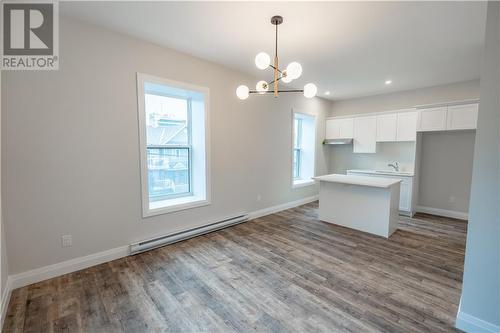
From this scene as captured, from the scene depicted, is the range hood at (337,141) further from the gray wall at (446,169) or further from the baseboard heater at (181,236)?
the baseboard heater at (181,236)

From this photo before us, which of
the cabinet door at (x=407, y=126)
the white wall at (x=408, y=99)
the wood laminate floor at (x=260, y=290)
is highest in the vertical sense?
the white wall at (x=408, y=99)

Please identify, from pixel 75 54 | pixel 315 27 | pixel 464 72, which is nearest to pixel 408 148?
pixel 464 72

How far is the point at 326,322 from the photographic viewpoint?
180cm

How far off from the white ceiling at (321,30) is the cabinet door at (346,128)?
1.91m

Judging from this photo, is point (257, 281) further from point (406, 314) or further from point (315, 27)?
point (315, 27)

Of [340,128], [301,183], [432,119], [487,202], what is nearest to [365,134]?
[340,128]

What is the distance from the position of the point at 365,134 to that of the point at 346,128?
54cm

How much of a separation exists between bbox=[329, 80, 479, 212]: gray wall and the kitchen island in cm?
174

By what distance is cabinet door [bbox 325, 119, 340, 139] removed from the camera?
596cm

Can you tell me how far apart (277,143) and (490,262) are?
368cm

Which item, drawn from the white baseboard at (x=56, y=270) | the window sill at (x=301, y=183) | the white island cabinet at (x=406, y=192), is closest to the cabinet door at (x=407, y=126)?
the white island cabinet at (x=406, y=192)

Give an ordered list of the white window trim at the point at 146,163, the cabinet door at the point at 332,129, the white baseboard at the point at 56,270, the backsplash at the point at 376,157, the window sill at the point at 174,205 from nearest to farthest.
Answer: the white baseboard at the point at 56,270 → the white window trim at the point at 146,163 → the window sill at the point at 174,205 → the backsplash at the point at 376,157 → the cabinet door at the point at 332,129

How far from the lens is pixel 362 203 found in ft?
12.4

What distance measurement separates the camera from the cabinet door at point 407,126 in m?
4.61
